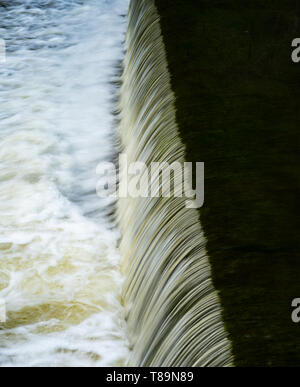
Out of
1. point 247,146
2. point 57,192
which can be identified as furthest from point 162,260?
point 57,192

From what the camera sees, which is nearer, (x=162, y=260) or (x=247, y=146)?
(x=162, y=260)

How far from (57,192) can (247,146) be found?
182cm

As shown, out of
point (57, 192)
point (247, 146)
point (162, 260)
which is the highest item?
point (57, 192)

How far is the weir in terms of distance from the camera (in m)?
2.68

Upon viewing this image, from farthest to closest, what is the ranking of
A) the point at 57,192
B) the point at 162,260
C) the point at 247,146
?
1. the point at 57,192
2. the point at 247,146
3. the point at 162,260

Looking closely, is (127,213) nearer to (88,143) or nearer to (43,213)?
(43,213)

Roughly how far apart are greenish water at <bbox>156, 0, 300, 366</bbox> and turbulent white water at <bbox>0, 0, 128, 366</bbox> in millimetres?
1042

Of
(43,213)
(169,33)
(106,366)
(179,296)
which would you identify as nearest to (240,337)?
(179,296)

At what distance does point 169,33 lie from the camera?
4941mm

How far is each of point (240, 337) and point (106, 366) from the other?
1244 millimetres

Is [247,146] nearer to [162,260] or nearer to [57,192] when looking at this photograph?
[162,260]

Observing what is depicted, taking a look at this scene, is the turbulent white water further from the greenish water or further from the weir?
the greenish water

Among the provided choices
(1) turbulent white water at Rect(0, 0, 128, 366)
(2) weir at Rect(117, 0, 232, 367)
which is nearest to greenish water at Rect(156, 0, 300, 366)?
(2) weir at Rect(117, 0, 232, 367)

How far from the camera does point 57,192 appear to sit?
16.2ft
